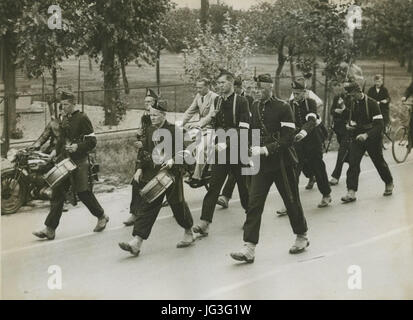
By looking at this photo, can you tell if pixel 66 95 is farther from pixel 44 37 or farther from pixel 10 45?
pixel 10 45

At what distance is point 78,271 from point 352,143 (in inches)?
204

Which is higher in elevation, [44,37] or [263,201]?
[44,37]

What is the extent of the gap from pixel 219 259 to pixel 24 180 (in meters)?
3.40

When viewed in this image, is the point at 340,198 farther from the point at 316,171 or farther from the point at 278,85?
the point at 278,85

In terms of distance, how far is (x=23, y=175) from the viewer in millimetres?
11141

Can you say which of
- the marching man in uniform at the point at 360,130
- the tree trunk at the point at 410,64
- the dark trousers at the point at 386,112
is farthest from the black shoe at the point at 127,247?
the tree trunk at the point at 410,64

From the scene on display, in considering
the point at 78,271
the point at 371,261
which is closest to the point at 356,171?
the point at 371,261

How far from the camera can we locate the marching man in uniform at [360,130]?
1202 centimetres

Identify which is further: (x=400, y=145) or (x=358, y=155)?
(x=400, y=145)

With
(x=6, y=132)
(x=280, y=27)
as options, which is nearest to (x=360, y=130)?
(x=280, y=27)

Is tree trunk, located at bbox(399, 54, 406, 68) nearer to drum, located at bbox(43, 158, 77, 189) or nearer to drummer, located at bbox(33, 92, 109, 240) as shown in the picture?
drummer, located at bbox(33, 92, 109, 240)

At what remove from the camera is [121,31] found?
13.6 metres

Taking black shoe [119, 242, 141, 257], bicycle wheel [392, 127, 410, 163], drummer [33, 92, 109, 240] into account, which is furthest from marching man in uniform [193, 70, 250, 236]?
bicycle wheel [392, 127, 410, 163]

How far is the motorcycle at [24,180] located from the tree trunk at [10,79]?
2.18 metres
